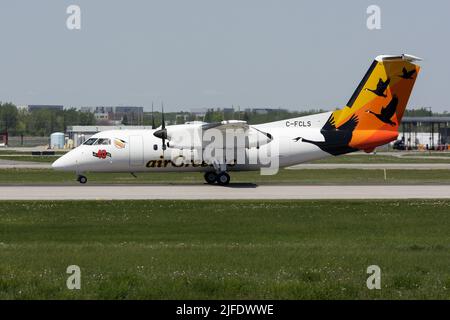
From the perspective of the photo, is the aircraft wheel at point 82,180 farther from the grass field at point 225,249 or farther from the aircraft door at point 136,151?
the grass field at point 225,249

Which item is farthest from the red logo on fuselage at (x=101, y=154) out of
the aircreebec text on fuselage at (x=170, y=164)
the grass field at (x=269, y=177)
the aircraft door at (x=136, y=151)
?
the grass field at (x=269, y=177)

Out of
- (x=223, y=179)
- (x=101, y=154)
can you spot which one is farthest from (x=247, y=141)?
(x=101, y=154)

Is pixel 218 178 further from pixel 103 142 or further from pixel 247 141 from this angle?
pixel 103 142

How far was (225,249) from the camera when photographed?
1942 centimetres

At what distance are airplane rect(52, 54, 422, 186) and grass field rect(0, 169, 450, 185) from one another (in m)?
2.79

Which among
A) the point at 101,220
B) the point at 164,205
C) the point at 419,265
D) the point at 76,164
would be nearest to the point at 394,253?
the point at 419,265

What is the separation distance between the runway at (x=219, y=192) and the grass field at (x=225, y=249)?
8.71ft

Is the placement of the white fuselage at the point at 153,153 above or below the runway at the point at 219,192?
above

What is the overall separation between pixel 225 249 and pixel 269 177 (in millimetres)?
31372

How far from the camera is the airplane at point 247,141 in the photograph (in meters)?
41.9
